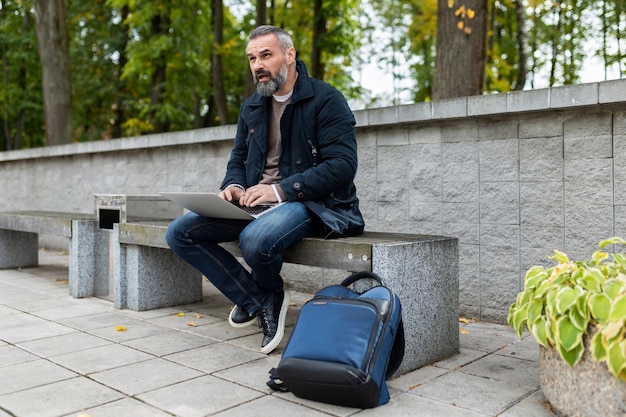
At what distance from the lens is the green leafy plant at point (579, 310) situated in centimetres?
233

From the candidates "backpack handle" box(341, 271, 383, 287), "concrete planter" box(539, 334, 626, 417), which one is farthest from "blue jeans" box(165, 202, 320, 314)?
"concrete planter" box(539, 334, 626, 417)

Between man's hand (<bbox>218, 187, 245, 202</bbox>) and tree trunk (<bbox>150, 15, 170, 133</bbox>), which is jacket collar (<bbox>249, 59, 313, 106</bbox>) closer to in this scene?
man's hand (<bbox>218, 187, 245, 202</bbox>)

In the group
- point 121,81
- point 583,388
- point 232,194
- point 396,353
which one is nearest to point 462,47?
point 232,194

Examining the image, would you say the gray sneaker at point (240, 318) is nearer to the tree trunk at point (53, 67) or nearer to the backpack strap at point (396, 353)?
the backpack strap at point (396, 353)

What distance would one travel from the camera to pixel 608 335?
2328mm

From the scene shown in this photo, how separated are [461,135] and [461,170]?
0.27 meters

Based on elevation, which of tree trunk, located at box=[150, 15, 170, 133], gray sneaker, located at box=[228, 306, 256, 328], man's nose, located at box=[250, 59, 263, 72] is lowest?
gray sneaker, located at box=[228, 306, 256, 328]

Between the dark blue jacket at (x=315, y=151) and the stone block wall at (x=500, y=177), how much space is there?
644 millimetres

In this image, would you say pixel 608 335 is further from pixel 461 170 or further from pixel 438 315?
pixel 461 170

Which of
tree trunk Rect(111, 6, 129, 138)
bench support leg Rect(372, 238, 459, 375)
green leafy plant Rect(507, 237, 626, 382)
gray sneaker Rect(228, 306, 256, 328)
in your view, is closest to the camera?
green leafy plant Rect(507, 237, 626, 382)

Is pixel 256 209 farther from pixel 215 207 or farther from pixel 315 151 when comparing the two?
pixel 315 151

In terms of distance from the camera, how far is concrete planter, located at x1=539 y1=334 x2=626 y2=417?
2.45 metres

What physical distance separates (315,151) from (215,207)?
0.71 metres

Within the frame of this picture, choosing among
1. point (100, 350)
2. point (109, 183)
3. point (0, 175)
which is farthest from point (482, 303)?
point (0, 175)
